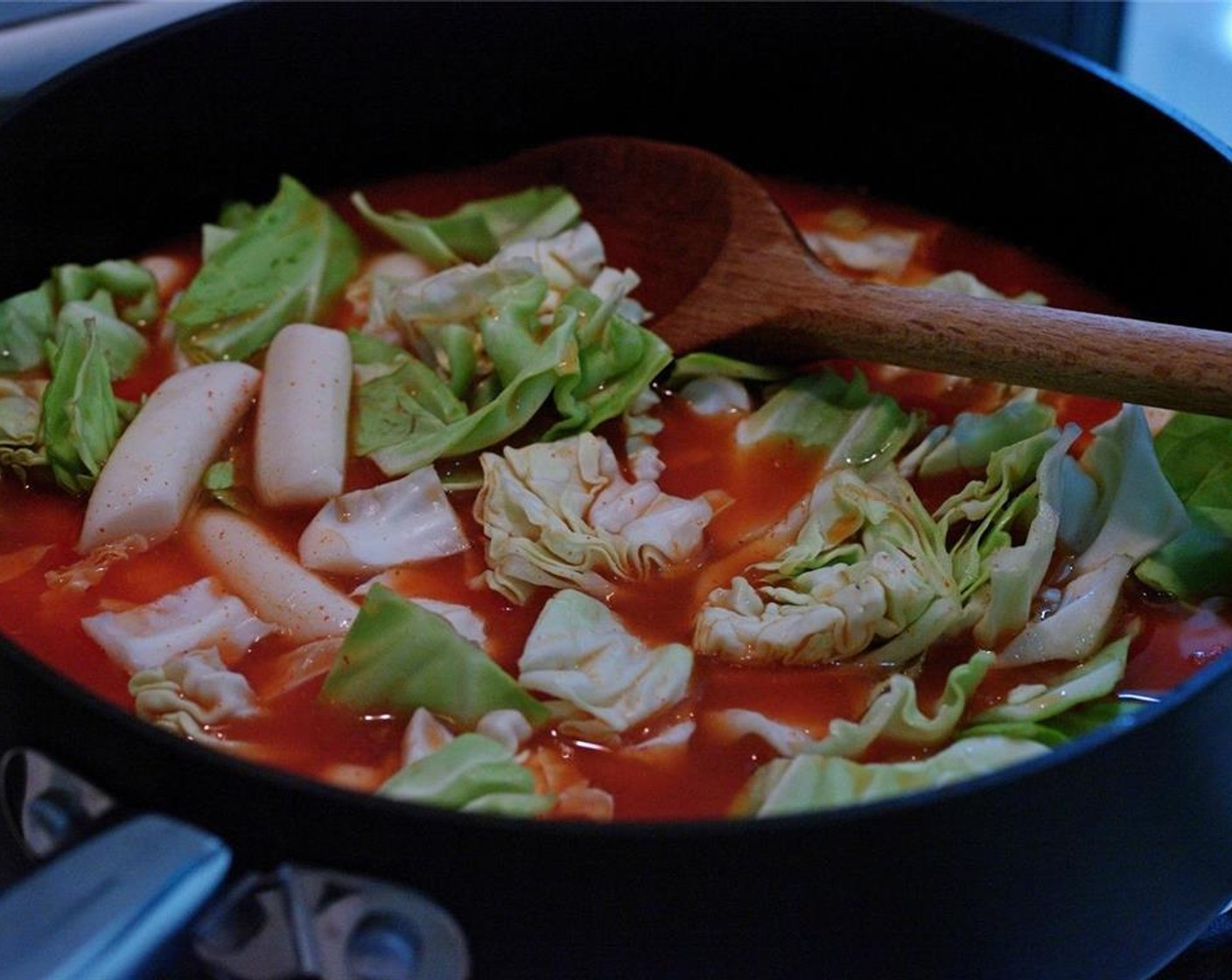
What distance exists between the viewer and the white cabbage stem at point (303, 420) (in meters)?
1.69

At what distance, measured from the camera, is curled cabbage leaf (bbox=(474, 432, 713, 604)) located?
1.59 metres

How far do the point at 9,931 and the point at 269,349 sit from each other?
97 cm

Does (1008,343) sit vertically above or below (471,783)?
above

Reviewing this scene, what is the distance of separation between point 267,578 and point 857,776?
644mm

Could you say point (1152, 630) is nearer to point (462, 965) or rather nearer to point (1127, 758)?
point (1127, 758)

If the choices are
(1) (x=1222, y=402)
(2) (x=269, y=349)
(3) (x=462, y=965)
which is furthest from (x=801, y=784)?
(2) (x=269, y=349)

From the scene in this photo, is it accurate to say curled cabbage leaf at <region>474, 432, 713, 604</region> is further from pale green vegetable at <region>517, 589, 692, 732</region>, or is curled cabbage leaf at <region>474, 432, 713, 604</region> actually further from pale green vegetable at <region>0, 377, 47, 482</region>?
pale green vegetable at <region>0, 377, 47, 482</region>

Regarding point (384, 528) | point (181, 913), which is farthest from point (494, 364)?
point (181, 913)

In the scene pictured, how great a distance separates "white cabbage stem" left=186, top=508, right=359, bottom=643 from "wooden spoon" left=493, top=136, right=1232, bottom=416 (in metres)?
0.55

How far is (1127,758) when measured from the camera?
1.10m

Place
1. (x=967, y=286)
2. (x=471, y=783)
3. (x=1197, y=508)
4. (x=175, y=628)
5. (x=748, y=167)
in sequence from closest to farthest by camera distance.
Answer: (x=471, y=783) → (x=175, y=628) → (x=1197, y=508) → (x=967, y=286) → (x=748, y=167)

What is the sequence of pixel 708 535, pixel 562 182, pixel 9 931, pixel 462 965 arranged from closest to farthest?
1. pixel 9 931
2. pixel 462 965
3. pixel 708 535
4. pixel 562 182

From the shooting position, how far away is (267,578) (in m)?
1.60

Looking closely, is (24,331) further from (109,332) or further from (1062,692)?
(1062,692)
